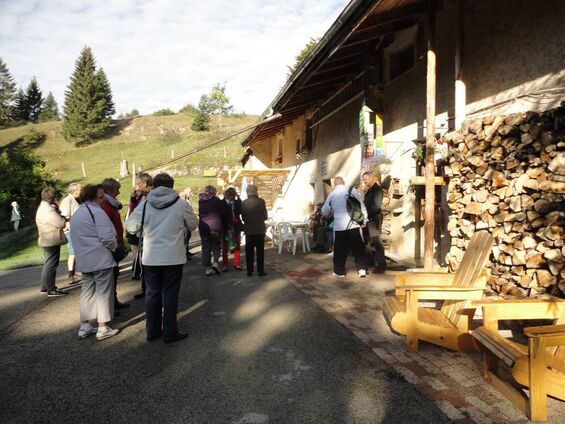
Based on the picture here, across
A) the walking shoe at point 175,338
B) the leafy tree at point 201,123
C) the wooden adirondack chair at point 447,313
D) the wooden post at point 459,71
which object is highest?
the leafy tree at point 201,123

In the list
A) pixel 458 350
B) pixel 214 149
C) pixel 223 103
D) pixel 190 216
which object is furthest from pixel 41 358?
pixel 223 103

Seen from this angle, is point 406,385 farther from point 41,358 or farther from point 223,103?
point 223,103

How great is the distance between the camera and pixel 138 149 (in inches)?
2029

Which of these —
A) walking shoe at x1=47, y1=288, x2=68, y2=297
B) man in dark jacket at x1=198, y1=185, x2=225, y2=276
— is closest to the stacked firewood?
man in dark jacket at x1=198, y1=185, x2=225, y2=276

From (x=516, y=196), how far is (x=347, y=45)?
4.43 m

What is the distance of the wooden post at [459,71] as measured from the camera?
235 inches

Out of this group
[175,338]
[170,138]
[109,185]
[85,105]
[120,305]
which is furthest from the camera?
[85,105]

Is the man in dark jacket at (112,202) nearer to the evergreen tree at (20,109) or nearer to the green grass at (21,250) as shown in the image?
the green grass at (21,250)

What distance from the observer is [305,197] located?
15023 millimetres

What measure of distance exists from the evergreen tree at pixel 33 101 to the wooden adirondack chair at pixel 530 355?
87546 millimetres

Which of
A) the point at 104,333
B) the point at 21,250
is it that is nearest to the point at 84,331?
the point at 104,333

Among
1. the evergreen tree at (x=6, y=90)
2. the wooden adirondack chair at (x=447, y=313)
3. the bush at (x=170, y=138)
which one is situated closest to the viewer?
the wooden adirondack chair at (x=447, y=313)

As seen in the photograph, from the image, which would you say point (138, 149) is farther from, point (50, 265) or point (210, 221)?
point (50, 265)

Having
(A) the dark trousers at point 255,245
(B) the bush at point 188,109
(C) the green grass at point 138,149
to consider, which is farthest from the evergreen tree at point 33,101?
(A) the dark trousers at point 255,245
